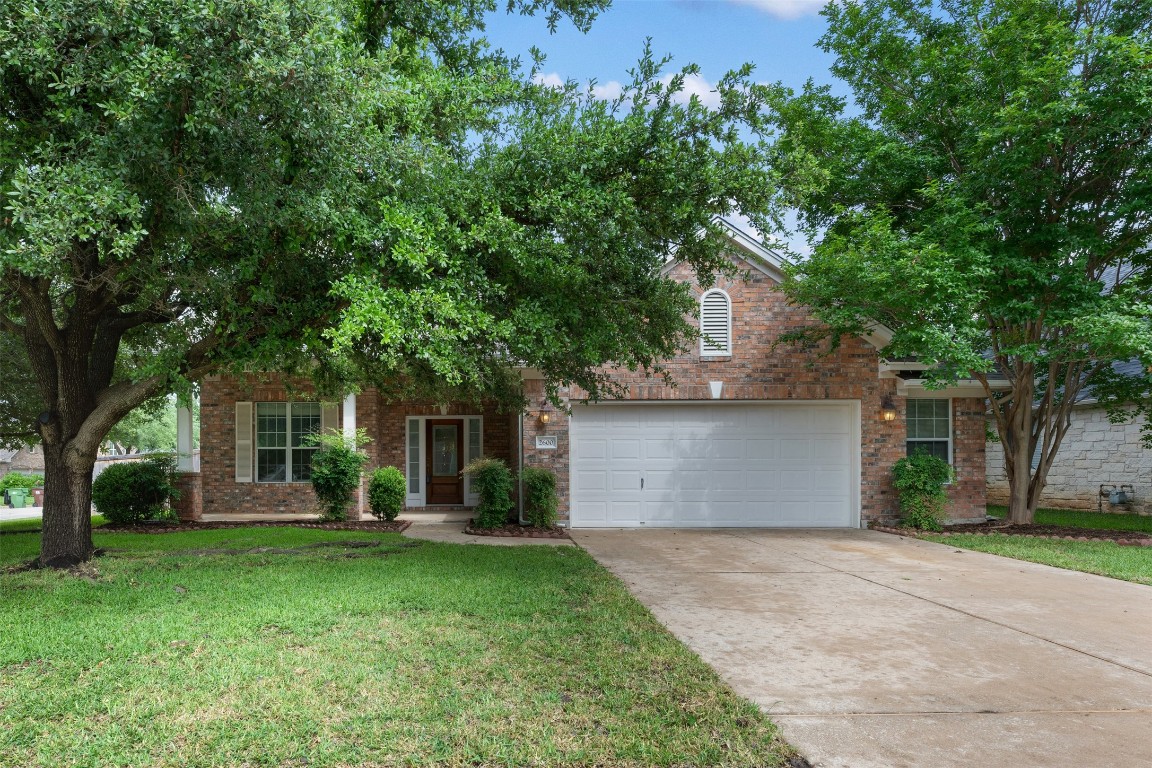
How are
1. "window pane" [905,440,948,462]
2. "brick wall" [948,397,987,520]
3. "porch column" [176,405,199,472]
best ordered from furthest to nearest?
1. "window pane" [905,440,948,462]
2. "brick wall" [948,397,987,520]
3. "porch column" [176,405,199,472]

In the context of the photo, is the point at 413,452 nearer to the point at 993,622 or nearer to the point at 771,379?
the point at 771,379

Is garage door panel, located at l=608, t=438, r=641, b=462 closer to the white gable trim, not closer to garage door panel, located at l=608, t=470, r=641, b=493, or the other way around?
garage door panel, located at l=608, t=470, r=641, b=493

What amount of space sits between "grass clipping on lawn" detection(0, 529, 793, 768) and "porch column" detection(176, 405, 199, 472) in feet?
20.4

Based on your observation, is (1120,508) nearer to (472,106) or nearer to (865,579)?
(865,579)

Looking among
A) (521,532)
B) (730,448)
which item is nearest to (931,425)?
(730,448)

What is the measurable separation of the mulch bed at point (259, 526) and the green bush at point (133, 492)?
364 millimetres

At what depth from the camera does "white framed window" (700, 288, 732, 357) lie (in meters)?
12.9

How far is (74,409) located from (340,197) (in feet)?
14.4

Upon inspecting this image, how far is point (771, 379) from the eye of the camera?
12992mm

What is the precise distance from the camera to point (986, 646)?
545cm

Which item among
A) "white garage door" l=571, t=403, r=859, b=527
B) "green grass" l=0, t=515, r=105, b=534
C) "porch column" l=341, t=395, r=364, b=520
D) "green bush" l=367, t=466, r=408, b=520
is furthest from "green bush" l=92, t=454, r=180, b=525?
"white garage door" l=571, t=403, r=859, b=527

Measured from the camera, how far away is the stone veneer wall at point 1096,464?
53.7 feet

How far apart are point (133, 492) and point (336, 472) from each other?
3.47 metres

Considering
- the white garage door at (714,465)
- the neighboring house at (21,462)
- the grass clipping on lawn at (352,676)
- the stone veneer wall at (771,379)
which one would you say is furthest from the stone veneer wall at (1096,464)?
the neighboring house at (21,462)
